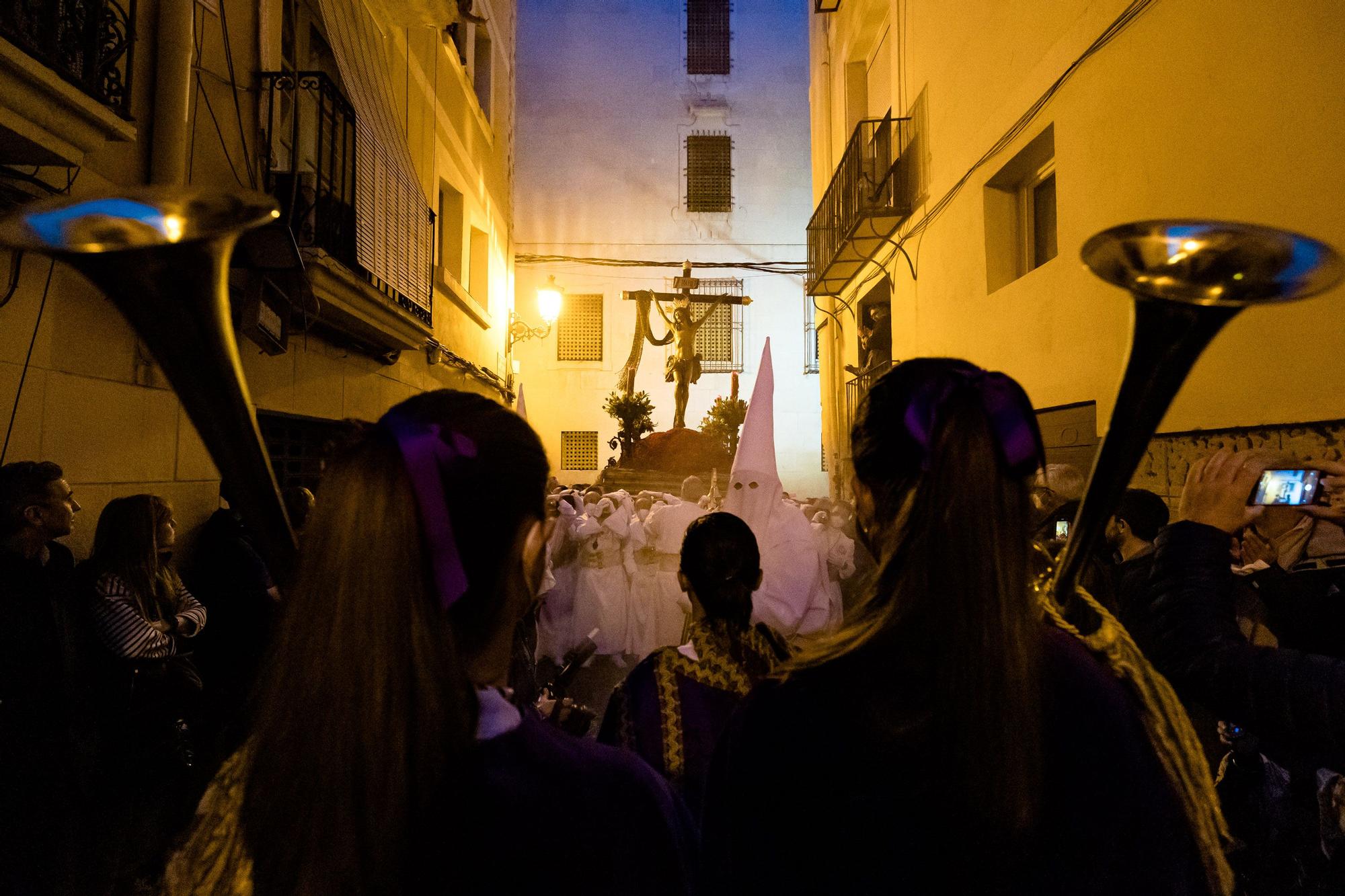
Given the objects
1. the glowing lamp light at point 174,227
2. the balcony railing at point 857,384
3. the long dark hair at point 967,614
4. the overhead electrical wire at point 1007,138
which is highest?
the overhead electrical wire at point 1007,138

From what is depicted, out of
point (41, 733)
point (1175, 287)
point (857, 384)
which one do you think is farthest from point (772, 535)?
point (857, 384)

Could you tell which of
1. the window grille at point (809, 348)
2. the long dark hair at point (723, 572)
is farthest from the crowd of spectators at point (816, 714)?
the window grille at point (809, 348)

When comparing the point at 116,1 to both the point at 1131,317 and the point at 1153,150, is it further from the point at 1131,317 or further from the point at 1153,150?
the point at 1153,150

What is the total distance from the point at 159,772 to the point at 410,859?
2.74 m

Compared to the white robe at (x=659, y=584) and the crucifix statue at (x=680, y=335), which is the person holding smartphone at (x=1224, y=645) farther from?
the crucifix statue at (x=680, y=335)

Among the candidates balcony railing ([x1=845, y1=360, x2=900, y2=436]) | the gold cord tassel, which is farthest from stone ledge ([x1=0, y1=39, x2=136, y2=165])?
balcony railing ([x1=845, y1=360, x2=900, y2=436])

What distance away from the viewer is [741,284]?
20.0 metres

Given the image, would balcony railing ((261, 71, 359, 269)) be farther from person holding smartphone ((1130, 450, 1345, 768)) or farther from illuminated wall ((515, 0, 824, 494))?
illuminated wall ((515, 0, 824, 494))

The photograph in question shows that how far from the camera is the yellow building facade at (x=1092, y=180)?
3172 mm

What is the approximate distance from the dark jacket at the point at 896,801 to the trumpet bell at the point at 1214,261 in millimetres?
512

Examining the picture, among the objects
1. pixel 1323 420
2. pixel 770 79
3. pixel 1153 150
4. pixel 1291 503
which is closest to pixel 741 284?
pixel 770 79

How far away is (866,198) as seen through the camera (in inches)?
356

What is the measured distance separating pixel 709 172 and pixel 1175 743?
20762 mm

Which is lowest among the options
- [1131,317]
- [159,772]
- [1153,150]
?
[159,772]
